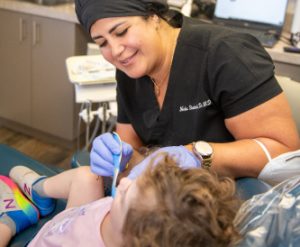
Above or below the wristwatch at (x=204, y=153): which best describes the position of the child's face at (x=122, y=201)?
below

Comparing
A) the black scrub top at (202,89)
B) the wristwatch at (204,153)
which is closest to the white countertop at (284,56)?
the black scrub top at (202,89)

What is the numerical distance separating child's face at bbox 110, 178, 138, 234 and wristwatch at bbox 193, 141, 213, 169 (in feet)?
0.70

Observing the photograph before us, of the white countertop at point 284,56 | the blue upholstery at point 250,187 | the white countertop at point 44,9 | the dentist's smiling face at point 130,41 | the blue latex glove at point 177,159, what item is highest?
the dentist's smiling face at point 130,41

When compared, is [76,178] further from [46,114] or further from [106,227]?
[46,114]

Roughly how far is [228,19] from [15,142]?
1591 millimetres

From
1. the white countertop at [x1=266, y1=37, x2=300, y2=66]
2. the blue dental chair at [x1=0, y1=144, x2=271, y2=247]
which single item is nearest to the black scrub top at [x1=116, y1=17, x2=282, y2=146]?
the blue dental chair at [x1=0, y1=144, x2=271, y2=247]

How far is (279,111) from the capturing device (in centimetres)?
107

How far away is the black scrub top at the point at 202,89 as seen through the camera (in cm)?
108

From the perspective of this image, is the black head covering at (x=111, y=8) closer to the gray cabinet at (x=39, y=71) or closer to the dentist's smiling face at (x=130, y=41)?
the dentist's smiling face at (x=130, y=41)

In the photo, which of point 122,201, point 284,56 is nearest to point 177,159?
point 122,201

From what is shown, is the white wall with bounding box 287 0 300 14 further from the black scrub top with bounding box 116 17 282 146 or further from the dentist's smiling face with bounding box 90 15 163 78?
the dentist's smiling face with bounding box 90 15 163 78

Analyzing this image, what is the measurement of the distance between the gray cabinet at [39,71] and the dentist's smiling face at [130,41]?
49.5 inches

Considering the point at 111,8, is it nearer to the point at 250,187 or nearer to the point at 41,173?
the point at 250,187

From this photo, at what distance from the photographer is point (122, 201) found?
89 cm
